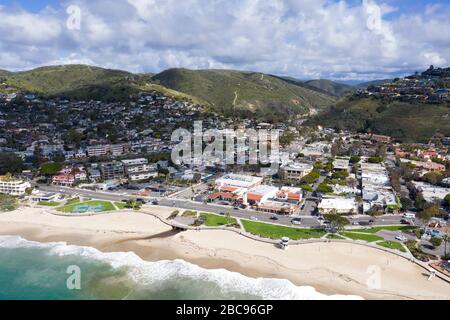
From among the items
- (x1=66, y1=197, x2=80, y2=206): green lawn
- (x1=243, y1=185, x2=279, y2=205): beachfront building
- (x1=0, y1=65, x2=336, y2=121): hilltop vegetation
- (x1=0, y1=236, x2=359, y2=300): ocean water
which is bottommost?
(x1=0, y1=236, x2=359, y2=300): ocean water

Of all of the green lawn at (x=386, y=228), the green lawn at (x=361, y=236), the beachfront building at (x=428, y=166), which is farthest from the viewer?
the beachfront building at (x=428, y=166)

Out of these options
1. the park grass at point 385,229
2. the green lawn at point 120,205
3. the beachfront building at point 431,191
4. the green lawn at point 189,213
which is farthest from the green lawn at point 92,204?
the beachfront building at point 431,191

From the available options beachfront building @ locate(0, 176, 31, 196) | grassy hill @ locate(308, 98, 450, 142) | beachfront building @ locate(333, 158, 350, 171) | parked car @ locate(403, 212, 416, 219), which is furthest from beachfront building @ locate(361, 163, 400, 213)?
beachfront building @ locate(0, 176, 31, 196)

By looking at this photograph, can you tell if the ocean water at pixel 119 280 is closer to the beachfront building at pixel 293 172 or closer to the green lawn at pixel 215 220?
the green lawn at pixel 215 220

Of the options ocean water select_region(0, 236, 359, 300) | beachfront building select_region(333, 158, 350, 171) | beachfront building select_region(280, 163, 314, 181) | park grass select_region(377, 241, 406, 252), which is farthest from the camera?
beachfront building select_region(333, 158, 350, 171)

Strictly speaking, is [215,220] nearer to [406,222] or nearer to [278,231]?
[278,231]

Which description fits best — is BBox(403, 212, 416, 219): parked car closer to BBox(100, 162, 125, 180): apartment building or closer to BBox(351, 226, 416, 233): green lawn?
BBox(351, 226, 416, 233): green lawn

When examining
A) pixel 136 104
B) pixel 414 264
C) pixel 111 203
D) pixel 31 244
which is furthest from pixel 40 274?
pixel 136 104
